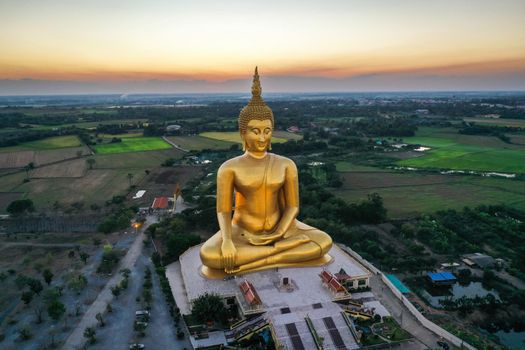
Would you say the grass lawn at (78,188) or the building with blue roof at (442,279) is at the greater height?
the building with blue roof at (442,279)

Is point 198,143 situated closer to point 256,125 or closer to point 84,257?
point 84,257

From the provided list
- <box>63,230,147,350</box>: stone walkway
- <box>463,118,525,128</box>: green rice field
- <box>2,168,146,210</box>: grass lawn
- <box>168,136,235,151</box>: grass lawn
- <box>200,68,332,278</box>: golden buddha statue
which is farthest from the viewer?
<box>463,118,525,128</box>: green rice field

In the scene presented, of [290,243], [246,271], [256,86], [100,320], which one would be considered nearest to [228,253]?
[246,271]

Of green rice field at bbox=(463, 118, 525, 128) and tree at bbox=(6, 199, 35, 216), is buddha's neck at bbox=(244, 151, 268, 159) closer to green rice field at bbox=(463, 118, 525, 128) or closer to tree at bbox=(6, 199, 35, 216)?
tree at bbox=(6, 199, 35, 216)

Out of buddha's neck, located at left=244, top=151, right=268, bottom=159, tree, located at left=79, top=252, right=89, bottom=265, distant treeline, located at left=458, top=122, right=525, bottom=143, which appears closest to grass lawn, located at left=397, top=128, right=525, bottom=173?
distant treeline, located at left=458, top=122, right=525, bottom=143

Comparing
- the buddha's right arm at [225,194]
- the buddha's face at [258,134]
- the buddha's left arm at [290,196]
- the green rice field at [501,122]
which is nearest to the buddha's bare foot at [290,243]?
the buddha's left arm at [290,196]

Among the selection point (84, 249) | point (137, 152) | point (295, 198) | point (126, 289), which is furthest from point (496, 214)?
point (137, 152)

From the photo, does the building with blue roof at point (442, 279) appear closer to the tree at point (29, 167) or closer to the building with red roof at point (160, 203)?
the building with red roof at point (160, 203)
